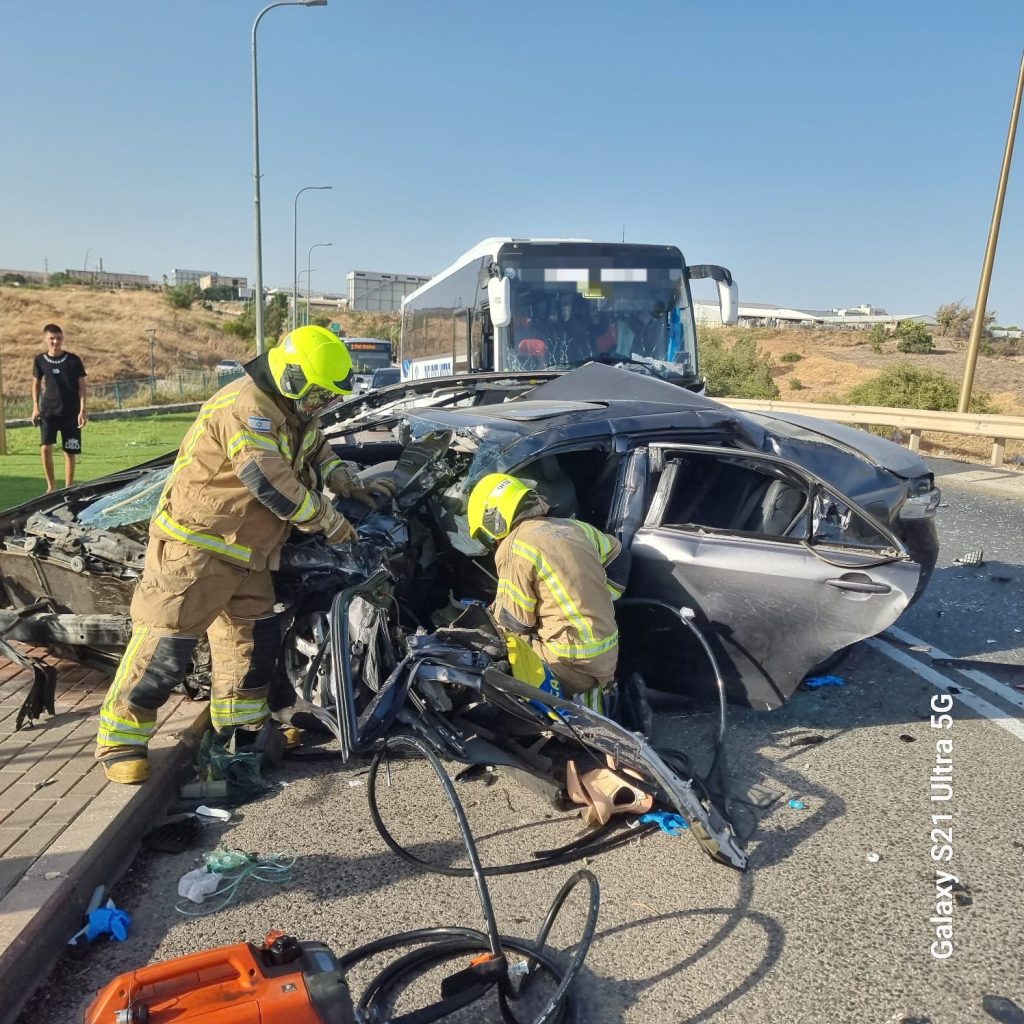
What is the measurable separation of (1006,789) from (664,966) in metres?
1.89

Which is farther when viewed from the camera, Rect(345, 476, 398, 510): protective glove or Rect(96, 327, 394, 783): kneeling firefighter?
Rect(345, 476, 398, 510): protective glove

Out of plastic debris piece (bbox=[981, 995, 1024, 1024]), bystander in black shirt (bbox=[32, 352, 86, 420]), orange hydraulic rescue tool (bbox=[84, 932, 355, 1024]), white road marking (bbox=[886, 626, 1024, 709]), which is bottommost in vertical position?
plastic debris piece (bbox=[981, 995, 1024, 1024])

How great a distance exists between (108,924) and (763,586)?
2745 mm

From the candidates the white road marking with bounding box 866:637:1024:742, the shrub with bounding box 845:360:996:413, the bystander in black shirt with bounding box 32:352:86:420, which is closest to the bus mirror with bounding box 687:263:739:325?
the white road marking with bounding box 866:637:1024:742

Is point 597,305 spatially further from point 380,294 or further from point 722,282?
point 380,294

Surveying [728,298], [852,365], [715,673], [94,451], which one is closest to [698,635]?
[715,673]

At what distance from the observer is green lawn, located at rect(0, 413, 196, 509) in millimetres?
9443

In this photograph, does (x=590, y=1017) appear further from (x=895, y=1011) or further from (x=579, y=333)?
(x=579, y=333)

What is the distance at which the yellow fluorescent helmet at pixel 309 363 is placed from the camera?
334 centimetres

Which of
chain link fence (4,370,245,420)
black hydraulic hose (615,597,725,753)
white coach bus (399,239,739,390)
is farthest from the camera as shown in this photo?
chain link fence (4,370,245,420)

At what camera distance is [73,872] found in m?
2.59

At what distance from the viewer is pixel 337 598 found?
326 centimetres

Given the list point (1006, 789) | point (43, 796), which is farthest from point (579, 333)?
point (43, 796)

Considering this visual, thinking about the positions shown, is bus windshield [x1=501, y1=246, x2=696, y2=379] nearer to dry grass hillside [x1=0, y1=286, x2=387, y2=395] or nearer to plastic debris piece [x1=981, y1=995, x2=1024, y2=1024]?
plastic debris piece [x1=981, y1=995, x2=1024, y2=1024]
